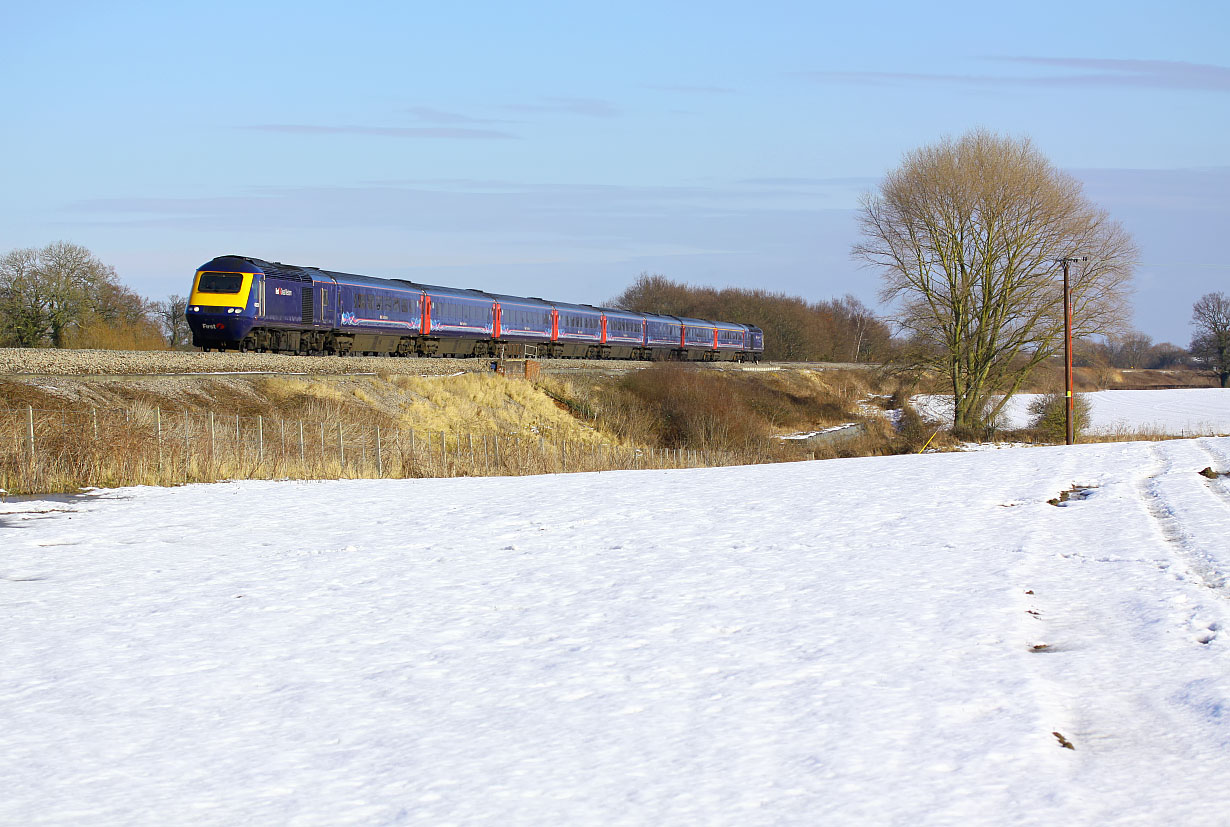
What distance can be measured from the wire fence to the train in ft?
26.3

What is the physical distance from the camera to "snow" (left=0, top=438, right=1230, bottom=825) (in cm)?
440

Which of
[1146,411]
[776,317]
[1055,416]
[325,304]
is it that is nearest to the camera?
[325,304]

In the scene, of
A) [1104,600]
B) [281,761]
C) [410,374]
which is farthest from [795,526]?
[410,374]

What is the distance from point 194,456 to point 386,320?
74.9 feet

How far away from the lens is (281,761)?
188 inches

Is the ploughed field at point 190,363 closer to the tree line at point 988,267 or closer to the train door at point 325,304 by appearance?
the train door at point 325,304

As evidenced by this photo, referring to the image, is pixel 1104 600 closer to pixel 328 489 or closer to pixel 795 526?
pixel 795 526

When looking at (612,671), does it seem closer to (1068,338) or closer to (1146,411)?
(1068,338)

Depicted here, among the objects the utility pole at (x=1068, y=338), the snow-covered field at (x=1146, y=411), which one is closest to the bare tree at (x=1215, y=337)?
the snow-covered field at (x=1146, y=411)

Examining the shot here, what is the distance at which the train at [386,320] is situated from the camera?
31.5m

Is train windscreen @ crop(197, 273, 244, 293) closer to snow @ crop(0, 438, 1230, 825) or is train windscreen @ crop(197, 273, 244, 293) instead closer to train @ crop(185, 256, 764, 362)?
train @ crop(185, 256, 764, 362)

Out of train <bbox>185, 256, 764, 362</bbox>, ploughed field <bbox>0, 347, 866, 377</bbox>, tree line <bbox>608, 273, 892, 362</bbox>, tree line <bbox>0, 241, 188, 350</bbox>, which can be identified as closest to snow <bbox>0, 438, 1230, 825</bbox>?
ploughed field <bbox>0, 347, 866, 377</bbox>

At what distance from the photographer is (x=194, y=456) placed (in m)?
A: 15.7

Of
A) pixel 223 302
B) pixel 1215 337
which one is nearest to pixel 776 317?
pixel 1215 337
